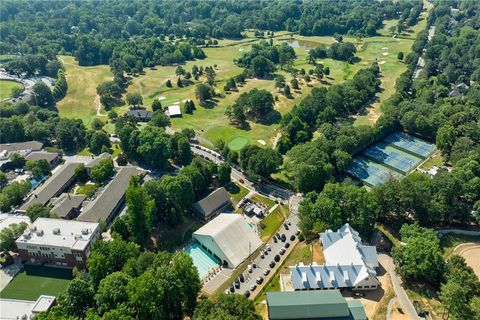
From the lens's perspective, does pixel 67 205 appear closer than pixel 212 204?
Yes

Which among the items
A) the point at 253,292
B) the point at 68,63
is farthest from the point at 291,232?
the point at 68,63

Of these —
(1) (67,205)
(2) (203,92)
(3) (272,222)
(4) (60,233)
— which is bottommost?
(3) (272,222)

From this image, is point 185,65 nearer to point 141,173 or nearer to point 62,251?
point 141,173

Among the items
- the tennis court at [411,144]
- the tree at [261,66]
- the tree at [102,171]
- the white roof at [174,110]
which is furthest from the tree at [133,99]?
the tennis court at [411,144]

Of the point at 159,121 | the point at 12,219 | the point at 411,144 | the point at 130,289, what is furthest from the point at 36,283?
the point at 411,144

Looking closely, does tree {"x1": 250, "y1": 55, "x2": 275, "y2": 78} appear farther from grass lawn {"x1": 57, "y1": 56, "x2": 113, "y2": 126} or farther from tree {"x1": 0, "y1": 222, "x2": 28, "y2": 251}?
tree {"x1": 0, "y1": 222, "x2": 28, "y2": 251}

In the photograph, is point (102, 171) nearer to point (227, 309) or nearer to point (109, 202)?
point (109, 202)

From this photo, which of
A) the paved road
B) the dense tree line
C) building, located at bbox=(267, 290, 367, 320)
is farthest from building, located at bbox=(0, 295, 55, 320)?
the paved road

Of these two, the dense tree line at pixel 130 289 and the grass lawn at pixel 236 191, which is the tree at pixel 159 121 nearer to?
the grass lawn at pixel 236 191
